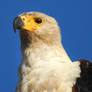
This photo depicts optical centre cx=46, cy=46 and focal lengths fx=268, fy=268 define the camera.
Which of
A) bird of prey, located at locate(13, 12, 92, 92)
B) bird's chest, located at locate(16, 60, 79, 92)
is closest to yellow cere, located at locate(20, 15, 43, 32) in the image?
bird of prey, located at locate(13, 12, 92, 92)

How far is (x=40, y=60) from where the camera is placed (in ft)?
5.06

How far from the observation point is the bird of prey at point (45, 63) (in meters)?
1.38

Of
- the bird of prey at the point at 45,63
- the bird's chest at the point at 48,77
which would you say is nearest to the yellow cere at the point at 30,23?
the bird of prey at the point at 45,63

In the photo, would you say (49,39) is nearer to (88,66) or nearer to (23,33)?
(23,33)

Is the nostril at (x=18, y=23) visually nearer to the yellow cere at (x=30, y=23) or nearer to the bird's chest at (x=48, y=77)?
the yellow cere at (x=30, y=23)

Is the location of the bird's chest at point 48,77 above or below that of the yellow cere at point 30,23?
below

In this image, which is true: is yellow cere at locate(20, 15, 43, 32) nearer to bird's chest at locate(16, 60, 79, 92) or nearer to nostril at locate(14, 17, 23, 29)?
nostril at locate(14, 17, 23, 29)

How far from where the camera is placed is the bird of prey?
1380 millimetres

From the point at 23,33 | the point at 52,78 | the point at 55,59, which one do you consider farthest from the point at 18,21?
the point at 52,78

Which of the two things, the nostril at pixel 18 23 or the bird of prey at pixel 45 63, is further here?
the nostril at pixel 18 23

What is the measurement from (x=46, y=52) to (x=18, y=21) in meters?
0.25

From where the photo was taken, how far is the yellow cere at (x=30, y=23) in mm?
1629

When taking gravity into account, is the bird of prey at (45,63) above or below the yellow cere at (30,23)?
below

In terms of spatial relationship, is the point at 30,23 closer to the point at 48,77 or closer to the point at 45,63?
the point at 45,63
